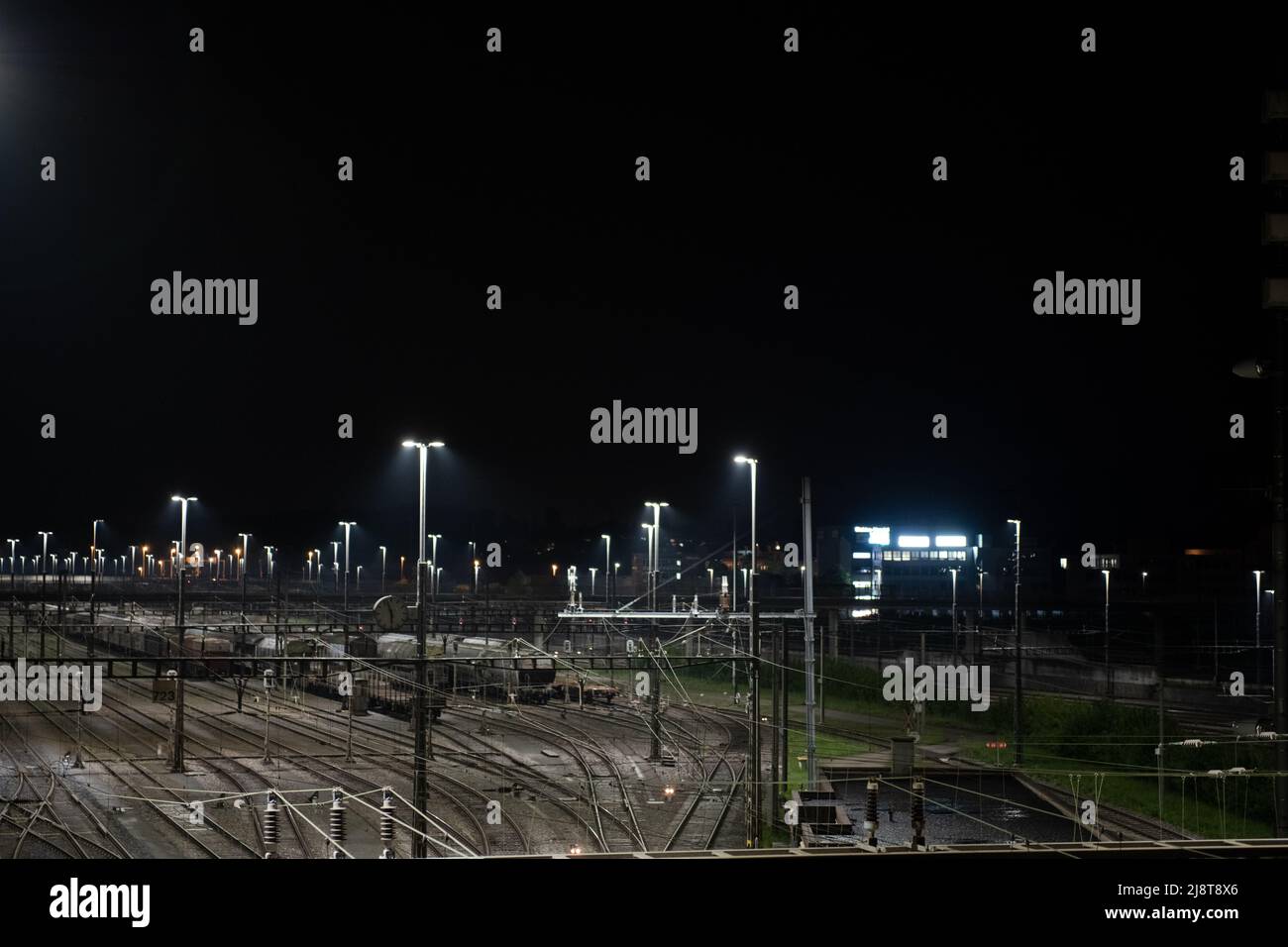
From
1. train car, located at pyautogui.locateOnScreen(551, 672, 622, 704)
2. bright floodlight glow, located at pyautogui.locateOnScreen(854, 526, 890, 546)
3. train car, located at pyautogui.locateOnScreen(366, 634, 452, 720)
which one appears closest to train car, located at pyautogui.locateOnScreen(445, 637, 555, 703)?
train car, located at pyautogui.locateOnScreen(551, 672, 622, 704)

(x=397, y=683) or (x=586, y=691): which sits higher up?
(x=397, y=683)

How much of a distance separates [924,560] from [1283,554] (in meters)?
120

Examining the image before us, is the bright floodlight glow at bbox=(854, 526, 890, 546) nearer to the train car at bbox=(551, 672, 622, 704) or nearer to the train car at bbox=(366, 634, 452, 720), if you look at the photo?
the train car at bbox=(551, 672, 622, 704)

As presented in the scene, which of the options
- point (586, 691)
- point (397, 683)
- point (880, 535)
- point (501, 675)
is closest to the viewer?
point (397, 683)

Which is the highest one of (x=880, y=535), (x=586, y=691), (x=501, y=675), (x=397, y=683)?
(x=880, y=535)

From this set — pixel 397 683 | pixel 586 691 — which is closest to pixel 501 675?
pixel 586 691

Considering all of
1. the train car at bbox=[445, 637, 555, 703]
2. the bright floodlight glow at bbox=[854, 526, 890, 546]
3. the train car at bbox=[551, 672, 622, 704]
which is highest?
the bright floodlight glow at bbox=[854, 526, 890, 546]

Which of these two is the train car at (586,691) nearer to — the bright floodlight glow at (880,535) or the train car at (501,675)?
the train car at (501,675)

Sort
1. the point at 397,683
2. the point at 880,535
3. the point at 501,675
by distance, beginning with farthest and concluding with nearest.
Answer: the point at 880,535, the point at 501,675, the point at 397,683

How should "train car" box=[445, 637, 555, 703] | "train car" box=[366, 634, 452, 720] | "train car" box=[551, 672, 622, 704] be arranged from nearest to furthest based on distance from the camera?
"train car" box=[445, 637, 555, 703] < "train car" box=[366, 634, 452, 720] < "train car" box=[551, 672, 622, 704]

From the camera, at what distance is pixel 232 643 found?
57312 millimetres

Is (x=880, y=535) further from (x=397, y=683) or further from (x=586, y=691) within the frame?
(x=397, y=683)

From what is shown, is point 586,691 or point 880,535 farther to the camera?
point 880,535
